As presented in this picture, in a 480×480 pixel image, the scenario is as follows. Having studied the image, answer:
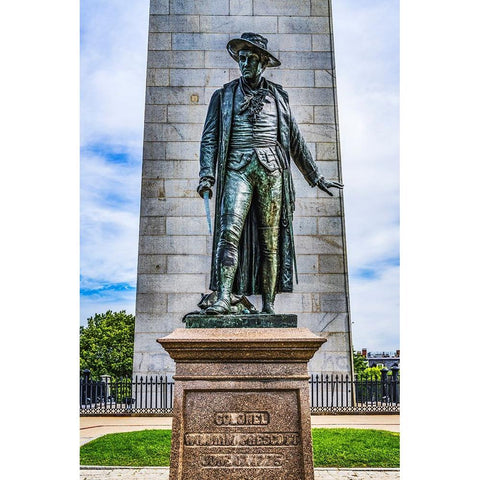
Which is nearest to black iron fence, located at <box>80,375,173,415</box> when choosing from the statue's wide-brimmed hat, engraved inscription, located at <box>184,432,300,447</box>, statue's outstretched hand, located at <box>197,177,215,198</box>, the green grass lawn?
the green grass lawn

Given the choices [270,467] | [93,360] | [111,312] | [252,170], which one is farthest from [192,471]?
[111,312]

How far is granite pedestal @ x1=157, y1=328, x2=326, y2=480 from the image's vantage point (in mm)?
6855

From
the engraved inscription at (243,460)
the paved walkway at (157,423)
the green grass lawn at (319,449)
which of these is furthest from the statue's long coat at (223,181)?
the paved walkway at (157,423)

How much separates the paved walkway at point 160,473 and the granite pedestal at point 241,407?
4.36 meters

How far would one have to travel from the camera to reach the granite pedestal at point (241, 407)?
22.5 feet

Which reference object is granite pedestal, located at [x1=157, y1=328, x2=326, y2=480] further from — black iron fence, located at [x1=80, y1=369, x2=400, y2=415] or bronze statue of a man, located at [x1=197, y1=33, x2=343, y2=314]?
black iron fence, located at [x1=80, y1=369, x2=400, y2=415]

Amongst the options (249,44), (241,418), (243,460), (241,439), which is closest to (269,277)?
(241,418)

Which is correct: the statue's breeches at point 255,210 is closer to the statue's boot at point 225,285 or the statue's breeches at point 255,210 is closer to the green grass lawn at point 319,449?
the statue's boot at point 225,285

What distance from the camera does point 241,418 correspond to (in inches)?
275

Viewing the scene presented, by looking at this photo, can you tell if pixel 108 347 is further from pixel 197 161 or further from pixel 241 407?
pixel 241 407

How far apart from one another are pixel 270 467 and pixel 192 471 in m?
0.84

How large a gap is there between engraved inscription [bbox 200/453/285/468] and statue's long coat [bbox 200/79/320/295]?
2.13m

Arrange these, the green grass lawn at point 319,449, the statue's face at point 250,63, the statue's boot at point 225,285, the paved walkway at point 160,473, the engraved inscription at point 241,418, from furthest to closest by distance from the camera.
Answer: the green grass lawn at point 319,449 < the paved walkway at point 160,473 < the statue's face at point 250,63 < the statue's boot at point 225,285 < the engraved inscription at point 241,418

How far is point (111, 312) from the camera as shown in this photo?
6238 cm
